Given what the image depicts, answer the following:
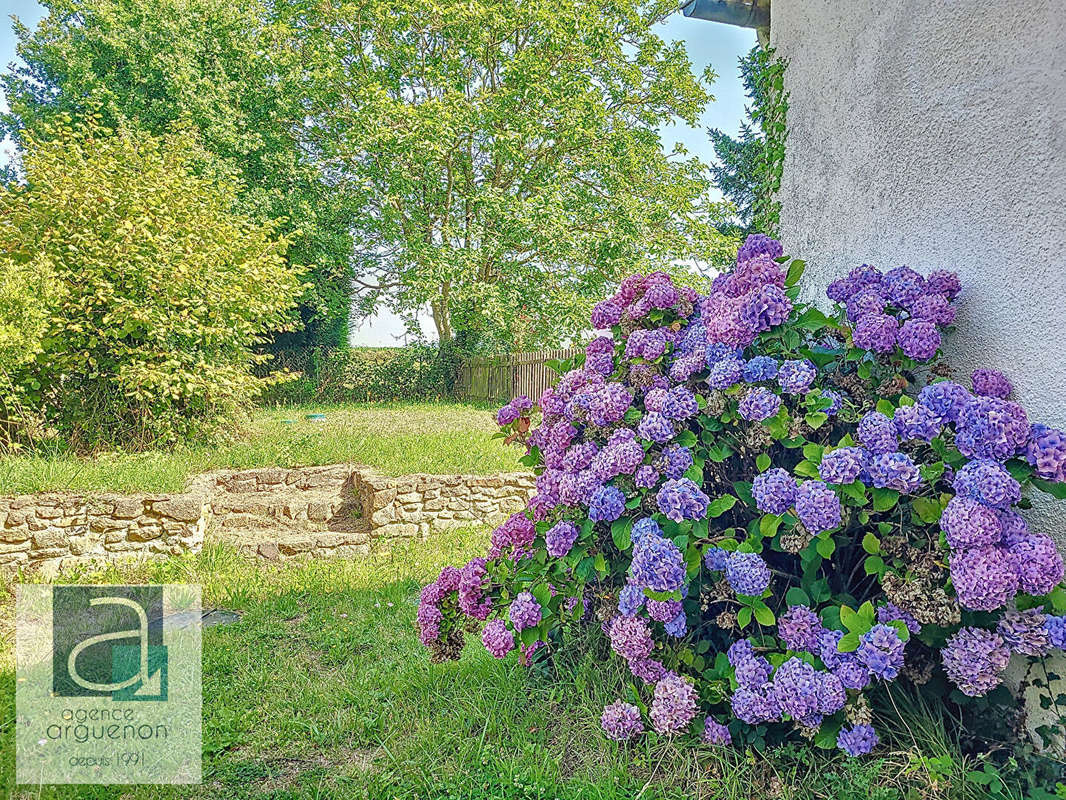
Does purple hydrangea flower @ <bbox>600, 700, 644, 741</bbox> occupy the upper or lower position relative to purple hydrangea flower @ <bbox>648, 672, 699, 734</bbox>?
lower

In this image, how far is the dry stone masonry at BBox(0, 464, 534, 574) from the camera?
4852 mm

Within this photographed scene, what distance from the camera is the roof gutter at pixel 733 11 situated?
401 centimetres

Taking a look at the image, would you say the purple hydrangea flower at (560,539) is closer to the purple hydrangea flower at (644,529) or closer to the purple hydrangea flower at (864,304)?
the purple hydrangea flower at (644,529)

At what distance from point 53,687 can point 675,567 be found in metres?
3.13

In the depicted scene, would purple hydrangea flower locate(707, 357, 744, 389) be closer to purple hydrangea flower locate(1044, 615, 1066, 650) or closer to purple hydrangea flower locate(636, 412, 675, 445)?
purple hydrangea flower locate(636, 412, 675, 445)

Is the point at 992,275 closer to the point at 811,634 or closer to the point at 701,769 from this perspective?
the point at 811,634

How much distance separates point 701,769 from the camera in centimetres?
220

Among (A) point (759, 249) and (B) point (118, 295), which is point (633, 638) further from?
(B) point (118, 295)

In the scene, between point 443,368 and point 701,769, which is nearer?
point 701,769

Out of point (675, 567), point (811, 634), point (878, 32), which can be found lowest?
point (811, 634)

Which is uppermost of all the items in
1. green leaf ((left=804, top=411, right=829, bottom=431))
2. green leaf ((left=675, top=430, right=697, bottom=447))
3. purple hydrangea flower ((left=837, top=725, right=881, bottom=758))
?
green leaf ((left=804, top=411, right=829, bottom=431))

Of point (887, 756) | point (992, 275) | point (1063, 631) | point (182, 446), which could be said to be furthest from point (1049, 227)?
point (182, 446)

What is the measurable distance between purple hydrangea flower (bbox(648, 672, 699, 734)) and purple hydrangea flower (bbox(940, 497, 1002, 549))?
911mm

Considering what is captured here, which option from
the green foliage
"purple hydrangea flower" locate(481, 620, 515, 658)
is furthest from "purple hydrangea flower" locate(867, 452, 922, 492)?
the green foliage
